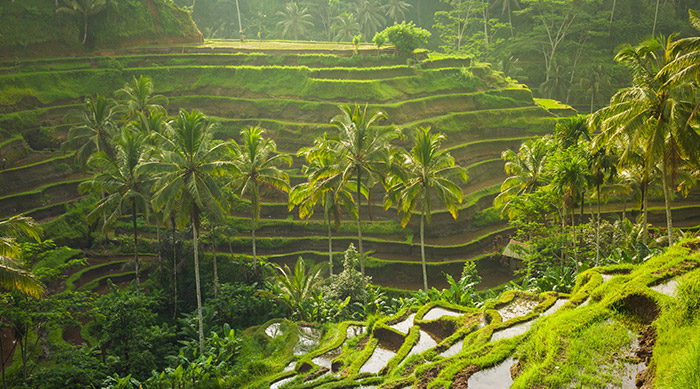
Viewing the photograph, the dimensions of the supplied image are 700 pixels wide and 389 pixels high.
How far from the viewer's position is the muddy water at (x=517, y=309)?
44.9 ft

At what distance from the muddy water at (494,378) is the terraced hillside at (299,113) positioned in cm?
1573

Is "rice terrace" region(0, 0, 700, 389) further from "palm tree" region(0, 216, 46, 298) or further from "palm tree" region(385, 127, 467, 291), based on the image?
"palm tree" region(385, 127, 467, 291)

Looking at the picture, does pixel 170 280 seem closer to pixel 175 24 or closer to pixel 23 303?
pixel 23 303

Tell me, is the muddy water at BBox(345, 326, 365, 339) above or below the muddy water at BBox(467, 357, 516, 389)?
below

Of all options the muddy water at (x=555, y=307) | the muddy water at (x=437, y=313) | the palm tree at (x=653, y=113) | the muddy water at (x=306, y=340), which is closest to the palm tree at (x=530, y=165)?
the palm tree at (x=653, y=113)

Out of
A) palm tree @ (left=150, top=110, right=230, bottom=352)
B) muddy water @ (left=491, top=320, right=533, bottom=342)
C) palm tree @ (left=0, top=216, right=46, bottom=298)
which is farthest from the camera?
palm tree @ (left=150, top=110, right=230, bottom=352)

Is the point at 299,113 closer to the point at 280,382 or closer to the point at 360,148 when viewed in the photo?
the point at 360,148

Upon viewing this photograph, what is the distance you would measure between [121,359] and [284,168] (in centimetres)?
1798

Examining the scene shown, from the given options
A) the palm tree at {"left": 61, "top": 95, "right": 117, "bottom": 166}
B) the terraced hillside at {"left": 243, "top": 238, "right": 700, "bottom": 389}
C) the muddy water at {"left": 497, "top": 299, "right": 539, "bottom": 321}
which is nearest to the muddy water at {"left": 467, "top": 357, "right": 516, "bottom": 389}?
the terraced hillside at {"left": 243, "top": 238, "right": 700, "bottom": 389}

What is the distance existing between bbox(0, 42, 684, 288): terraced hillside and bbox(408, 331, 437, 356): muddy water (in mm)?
11494

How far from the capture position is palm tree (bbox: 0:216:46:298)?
42.1ft

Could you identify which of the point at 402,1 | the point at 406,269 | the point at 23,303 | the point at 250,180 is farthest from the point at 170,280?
the point at 402,1

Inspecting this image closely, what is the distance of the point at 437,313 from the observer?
51.0 ft

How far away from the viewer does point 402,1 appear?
222ft
